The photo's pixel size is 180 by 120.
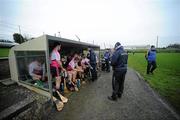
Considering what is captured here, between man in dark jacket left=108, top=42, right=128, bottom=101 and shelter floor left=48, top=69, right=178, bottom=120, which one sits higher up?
man in dark jacket left=108, top=42, right=128, bottom=101

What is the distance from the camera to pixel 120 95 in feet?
14.3

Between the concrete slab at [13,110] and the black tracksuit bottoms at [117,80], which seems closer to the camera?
the concrete slab at [13,110]

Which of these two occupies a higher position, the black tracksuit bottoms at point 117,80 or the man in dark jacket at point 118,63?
the man in dark jacket at point 118,63

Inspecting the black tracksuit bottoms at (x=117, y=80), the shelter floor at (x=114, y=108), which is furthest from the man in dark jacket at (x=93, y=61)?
the black tracksuit bottoms at (x=117, y=80)

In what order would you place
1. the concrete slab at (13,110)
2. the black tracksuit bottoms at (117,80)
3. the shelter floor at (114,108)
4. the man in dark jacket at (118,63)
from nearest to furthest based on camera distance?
the concrete slab at (13,110) < the shelter floor at (114,108) < the man in dark jacket at (118,63) < the black tracksuit bottoms at (117,80)

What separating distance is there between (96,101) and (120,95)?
100 cm

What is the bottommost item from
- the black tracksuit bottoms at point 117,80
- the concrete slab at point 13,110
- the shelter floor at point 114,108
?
the shelter floor at point 114,108

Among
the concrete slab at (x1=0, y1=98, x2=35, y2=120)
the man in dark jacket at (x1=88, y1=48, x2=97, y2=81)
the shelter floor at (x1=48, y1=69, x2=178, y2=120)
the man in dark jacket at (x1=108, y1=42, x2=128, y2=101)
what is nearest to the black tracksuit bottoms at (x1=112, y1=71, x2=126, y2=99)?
the man in dark jacket at (x1=108, y1=42, x2=128, y2=101)

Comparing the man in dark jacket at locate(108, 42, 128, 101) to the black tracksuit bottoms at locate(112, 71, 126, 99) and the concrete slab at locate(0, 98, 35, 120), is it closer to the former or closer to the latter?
the black tracksuit bottoms at locate(112, 71, 126, 99)

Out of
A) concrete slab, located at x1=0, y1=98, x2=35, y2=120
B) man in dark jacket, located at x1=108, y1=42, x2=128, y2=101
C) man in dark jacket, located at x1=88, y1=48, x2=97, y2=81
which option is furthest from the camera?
man in dark jacket, located at x1=88, y1=48, x2=97, y2=81

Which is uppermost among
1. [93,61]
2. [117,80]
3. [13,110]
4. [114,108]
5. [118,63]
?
[118,63]

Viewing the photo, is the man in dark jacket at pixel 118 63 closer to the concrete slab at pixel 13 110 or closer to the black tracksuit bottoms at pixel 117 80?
the black tracksuit bottoms at pixel 117 80

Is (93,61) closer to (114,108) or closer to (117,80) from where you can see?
(117,80)

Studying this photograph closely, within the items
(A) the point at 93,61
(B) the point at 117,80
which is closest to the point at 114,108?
(B) the point at 117,80
